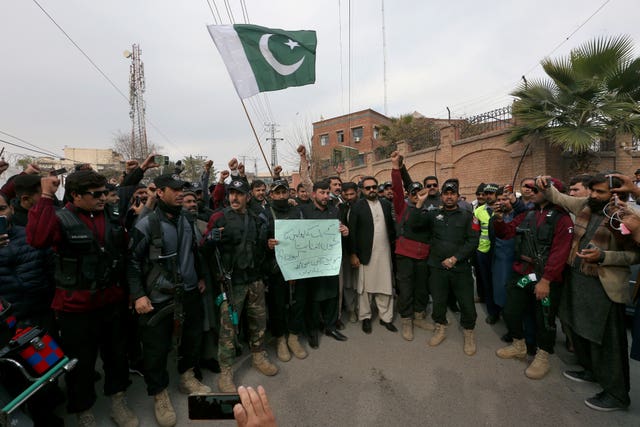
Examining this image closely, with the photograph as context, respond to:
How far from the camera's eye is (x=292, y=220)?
138 inches

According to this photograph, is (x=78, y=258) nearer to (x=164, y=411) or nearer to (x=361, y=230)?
(x=164, y=411)

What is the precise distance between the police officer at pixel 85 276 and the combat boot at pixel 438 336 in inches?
129

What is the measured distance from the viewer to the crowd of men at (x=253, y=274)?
244cm

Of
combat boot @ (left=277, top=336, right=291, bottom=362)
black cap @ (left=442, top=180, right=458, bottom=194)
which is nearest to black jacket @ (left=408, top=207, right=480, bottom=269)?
black cap @ (left=442, top=180, right=458, bottom=194)

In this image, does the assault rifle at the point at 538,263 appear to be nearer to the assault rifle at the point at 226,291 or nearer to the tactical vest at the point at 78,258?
the assault rifle at the point at 226,291

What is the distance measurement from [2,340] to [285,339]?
2.60 m

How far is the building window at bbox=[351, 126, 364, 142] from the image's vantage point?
36.0 meters

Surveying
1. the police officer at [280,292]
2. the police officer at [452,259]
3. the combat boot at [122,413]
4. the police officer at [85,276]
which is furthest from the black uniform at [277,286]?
the police officer at [452,259]

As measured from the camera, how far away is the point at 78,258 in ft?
7.74

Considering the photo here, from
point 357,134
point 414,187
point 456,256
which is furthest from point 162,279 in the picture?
point 357,134

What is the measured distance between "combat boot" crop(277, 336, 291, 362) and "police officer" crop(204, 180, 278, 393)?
0.18 metres

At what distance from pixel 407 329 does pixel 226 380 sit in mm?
2355

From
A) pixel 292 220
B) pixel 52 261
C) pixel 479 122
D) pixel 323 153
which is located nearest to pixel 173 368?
pixel 52 261

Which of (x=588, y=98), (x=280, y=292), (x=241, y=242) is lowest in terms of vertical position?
(x=280, y=292)
